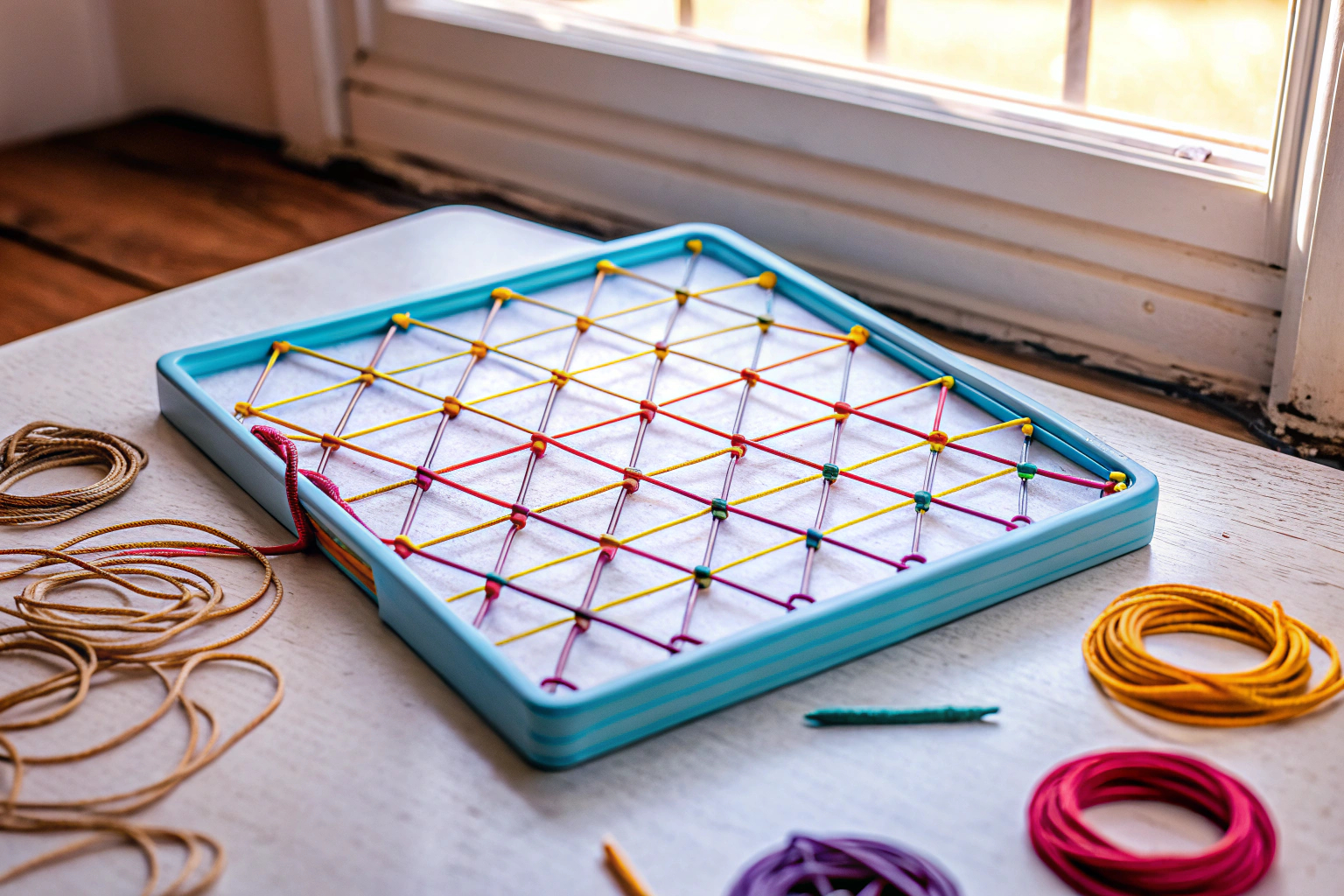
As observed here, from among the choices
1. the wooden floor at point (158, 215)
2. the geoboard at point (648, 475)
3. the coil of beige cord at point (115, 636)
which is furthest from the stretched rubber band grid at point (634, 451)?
the wooden floor at point (158, 215)

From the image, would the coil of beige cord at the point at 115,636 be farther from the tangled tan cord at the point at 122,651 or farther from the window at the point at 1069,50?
the window at the point at 1069,50

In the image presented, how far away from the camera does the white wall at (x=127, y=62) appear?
1555mm

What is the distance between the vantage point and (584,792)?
2.18ft

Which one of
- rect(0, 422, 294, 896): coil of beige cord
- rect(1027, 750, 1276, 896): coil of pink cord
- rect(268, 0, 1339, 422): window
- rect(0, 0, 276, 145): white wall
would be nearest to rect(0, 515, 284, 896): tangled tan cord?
rect(0, 422, 294, 896): coil of beige cord

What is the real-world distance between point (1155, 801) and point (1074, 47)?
674 millimetres

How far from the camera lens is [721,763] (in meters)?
0.68

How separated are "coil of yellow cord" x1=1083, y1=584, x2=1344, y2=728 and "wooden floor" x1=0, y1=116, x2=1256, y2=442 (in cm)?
34

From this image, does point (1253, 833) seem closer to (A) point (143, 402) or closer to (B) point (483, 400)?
(B) point (483, 400)

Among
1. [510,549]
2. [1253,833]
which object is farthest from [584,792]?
[1253,833]

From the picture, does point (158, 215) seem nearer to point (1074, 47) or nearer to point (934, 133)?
point (934, 133)

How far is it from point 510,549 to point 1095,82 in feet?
2.09

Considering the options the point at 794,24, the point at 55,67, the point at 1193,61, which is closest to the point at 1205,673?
the point at 1193,61

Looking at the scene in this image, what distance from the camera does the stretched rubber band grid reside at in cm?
80

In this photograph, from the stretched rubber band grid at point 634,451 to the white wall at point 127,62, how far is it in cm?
66
